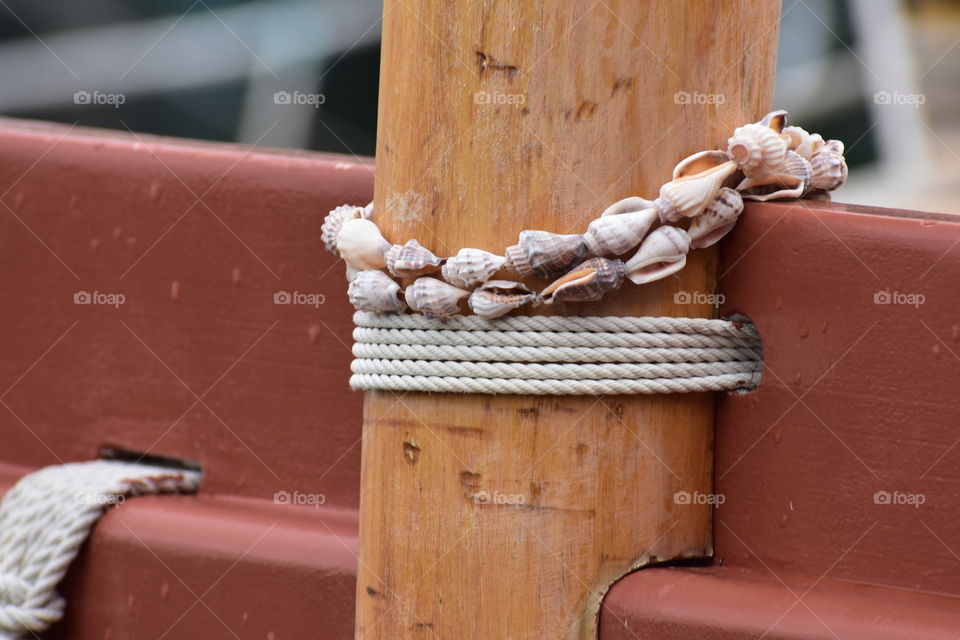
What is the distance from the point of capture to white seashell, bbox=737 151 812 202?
1314 millimetres

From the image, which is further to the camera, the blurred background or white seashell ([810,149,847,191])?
the blurred background

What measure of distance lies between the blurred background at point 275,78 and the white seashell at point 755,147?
531cm

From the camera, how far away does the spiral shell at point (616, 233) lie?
123cm

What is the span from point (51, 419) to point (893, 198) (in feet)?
18.3

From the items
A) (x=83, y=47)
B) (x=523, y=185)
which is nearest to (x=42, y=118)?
(x=83, y=47)

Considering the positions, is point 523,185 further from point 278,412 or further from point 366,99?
point 366,99

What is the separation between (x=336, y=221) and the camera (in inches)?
56.2

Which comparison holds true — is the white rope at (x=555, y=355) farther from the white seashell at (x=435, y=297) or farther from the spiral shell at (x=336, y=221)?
the spiral shell at (x=336, y=221)

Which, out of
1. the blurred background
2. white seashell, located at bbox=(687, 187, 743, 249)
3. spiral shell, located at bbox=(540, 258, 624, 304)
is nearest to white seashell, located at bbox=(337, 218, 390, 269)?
spiral shell, located at bbox=(540, 258, 624, 304)

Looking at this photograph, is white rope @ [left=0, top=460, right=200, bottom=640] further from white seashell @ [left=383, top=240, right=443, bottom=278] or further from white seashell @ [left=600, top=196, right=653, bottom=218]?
white seashell @ [left=600, top=196, right=653, bottom=218]

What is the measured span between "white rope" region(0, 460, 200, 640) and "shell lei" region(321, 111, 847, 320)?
1.72ft

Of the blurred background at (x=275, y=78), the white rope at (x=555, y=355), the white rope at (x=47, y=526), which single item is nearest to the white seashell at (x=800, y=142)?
the white rope at (x=555, y=355)

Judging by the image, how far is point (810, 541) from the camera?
1.29 metres

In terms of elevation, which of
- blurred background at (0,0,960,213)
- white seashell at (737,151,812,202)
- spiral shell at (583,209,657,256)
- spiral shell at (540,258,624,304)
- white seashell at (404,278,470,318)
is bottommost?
white seashell at (404,278,470,318)
